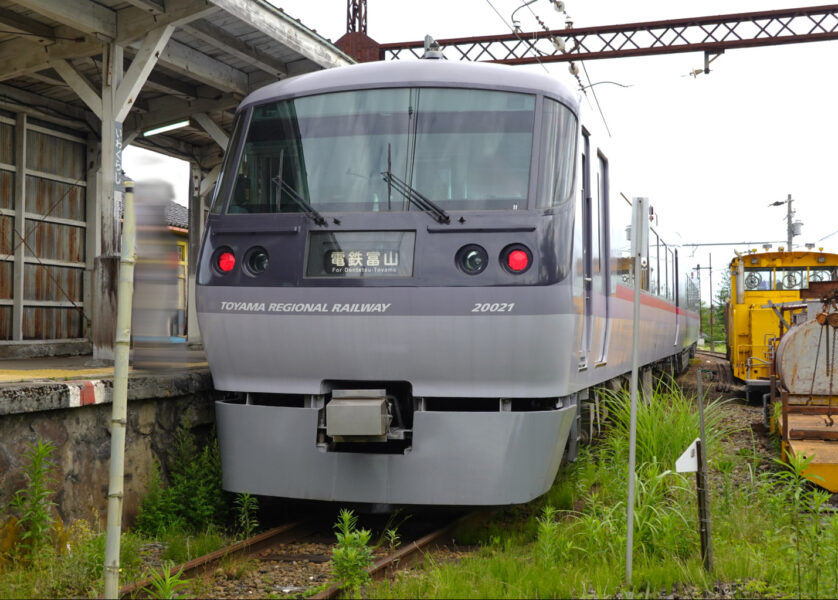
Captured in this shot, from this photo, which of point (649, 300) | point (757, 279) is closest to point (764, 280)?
point (757, 279)

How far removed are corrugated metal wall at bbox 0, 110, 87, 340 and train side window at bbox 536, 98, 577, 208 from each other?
7.64 metres

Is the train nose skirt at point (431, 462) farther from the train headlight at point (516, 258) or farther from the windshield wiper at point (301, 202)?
the windshield wiper at point (301, 202)

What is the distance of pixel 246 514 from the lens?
5.88 meters

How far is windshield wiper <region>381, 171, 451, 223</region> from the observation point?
5512 mm

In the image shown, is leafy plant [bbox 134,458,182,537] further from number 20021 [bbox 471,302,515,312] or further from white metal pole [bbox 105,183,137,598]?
number 20021 [bbox 471,302,515,312]

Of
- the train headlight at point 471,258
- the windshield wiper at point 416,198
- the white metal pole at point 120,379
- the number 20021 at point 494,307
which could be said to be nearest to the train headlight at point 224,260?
the windshield wiper at point 416,198

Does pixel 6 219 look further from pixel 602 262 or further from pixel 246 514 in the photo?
pixel 602 262

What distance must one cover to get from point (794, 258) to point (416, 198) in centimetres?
1200

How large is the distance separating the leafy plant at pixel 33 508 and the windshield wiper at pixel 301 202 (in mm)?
1969

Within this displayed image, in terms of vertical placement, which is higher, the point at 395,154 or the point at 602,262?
the point at 395,154

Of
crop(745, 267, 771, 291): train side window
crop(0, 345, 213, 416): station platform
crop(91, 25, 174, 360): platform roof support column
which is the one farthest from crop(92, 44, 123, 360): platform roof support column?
crop(745, 267, 771, 291): train side window

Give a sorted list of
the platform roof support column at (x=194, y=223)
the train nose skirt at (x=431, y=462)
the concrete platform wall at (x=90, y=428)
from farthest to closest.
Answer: the platform roof support column at (x=194, y=223) < the train nose skirt at (x=431, y=462) < the concrete platform wall at (x=90, y=428)

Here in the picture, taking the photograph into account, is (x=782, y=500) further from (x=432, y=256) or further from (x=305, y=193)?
(x=305, y=193)

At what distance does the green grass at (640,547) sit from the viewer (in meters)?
4.53
